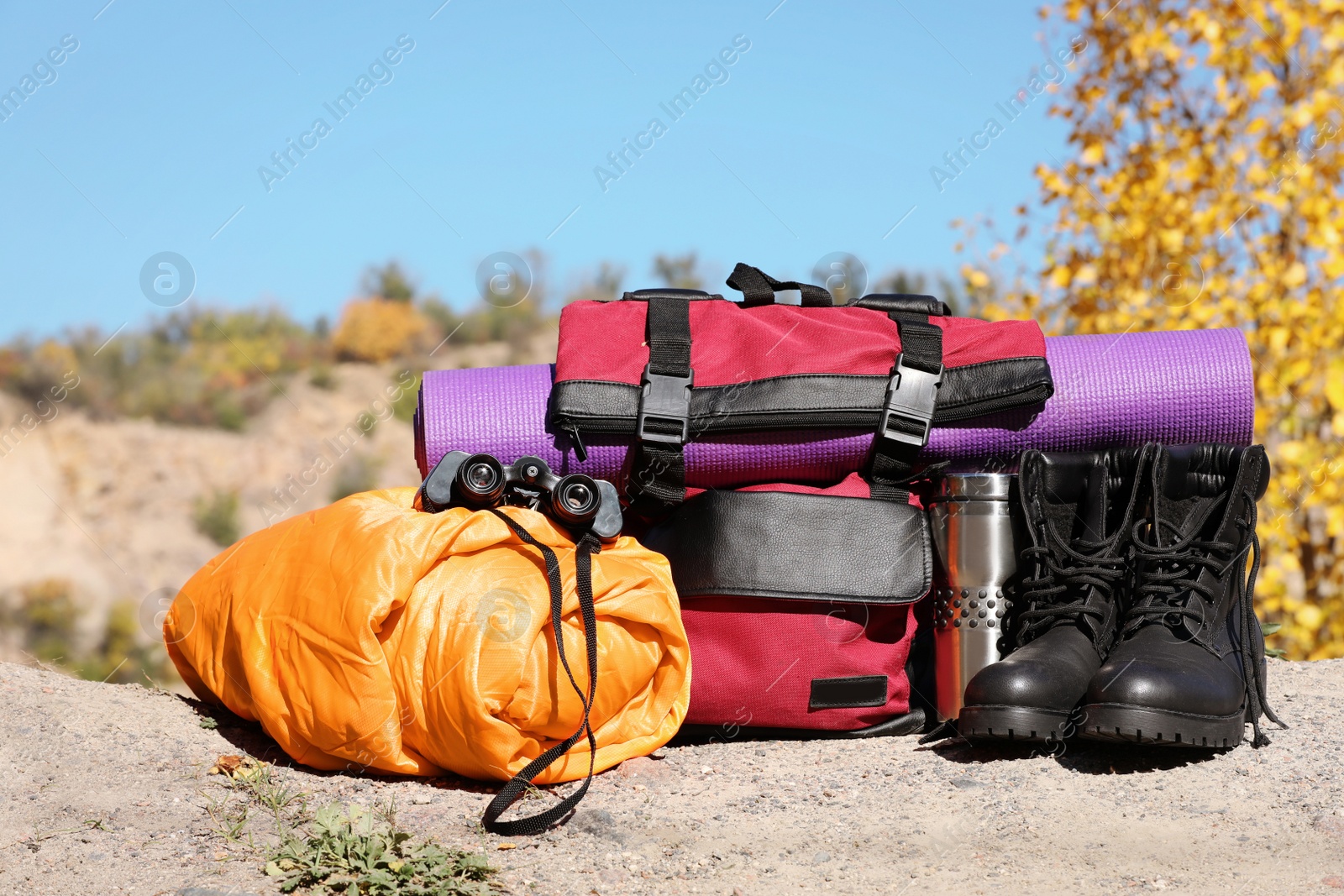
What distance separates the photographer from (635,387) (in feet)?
8.72

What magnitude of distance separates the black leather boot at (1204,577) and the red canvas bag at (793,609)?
494 millimetres

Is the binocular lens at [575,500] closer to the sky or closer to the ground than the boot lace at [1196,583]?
closer to the sky

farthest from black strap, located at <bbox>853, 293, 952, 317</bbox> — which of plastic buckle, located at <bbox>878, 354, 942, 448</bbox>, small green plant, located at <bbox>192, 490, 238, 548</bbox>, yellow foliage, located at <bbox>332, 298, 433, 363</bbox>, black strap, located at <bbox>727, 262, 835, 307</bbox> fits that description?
yellow foliage, located at <bbox>332, 298, 433, 363</bbox>

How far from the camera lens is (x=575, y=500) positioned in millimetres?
2350

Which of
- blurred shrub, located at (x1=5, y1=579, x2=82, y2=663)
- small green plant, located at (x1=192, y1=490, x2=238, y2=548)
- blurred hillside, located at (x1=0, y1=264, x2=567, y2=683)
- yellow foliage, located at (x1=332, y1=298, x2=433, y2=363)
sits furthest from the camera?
yellow foliage, located at (x1=332, y1=298, x2=433, y2=363)

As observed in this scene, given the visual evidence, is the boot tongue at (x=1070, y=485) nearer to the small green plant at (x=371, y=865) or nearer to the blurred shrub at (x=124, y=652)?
the small green plant at (x=371, y=865)

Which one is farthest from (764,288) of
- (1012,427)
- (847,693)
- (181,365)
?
(181,365)

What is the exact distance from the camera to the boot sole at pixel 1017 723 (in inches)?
85.4

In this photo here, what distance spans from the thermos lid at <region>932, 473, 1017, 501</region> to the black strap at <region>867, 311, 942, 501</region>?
4.7 inches

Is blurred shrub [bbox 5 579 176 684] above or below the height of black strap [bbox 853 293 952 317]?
below

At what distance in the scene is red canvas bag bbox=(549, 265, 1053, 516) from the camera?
8.57 feet

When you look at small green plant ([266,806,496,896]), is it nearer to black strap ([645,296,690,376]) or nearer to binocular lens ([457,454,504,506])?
binocular lens ([457,454,504,506])

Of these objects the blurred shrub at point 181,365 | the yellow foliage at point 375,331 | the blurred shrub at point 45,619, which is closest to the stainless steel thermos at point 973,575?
the blurred shrub at point 45,619

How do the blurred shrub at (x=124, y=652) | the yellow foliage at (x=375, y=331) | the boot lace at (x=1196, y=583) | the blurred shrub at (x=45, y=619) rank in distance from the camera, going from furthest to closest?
the yellow foliage at (x=375, y=331), the blurred shrub at (x=45, y=619), the blurred shrub at (x=124, y=652), the boot lace at (x=1196, y=583)
